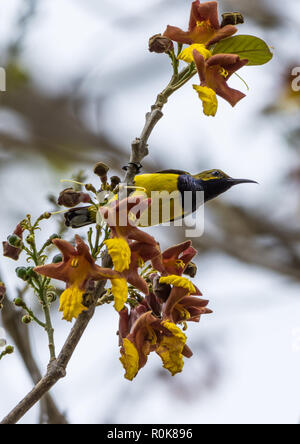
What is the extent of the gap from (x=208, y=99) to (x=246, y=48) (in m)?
0.29

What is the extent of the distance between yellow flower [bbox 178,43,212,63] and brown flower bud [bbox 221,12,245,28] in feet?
0.34

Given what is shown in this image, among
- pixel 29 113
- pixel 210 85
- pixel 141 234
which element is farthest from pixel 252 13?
pixel 141 234

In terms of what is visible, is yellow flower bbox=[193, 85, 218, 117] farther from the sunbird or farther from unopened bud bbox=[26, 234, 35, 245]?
the sunbird

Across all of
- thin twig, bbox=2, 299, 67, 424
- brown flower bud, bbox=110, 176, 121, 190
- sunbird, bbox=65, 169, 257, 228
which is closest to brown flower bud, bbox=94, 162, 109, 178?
brown flower bud, bbox=110, 176, 121, 190

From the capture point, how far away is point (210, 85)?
1.65 metres

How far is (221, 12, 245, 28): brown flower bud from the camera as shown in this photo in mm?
1699

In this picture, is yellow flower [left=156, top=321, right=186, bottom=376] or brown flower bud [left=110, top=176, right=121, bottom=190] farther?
brown flower bud [left=110, top=176, right=121, bottom=190]

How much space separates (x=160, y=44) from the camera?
5.68ft

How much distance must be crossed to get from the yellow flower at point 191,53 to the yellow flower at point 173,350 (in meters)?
0.74

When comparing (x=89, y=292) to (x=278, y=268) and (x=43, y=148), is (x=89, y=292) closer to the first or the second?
(x=43, y=148)

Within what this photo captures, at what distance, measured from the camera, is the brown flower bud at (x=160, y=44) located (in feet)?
5.68

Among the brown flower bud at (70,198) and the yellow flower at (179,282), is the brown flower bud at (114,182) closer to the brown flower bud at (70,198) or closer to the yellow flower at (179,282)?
the brown flower bud at (70,198)

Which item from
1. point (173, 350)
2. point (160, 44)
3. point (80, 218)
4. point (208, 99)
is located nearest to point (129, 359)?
point (173, 350)
